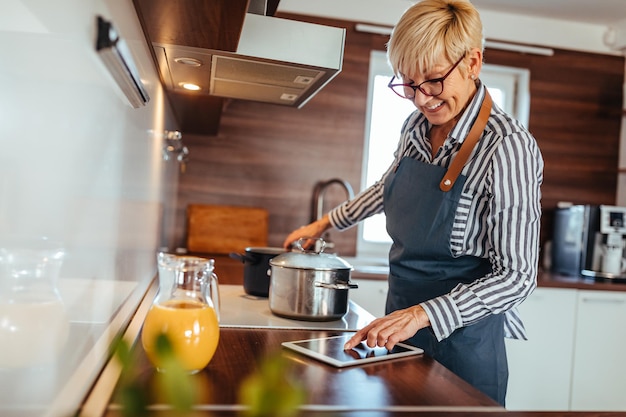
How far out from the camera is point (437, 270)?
1.48 metres

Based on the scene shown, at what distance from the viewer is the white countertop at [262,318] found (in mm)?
1394

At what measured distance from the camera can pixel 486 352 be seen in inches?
56.4

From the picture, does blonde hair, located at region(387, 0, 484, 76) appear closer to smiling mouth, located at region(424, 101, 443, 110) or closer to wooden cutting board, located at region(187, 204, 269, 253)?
smiling mouth, located at region(424, 101, 443, 110)

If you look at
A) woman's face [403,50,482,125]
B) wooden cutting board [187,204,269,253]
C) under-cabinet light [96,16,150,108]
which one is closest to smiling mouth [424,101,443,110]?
woman's face [403,50,482,125]

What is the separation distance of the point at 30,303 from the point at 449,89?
1.08m

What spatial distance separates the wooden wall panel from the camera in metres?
3.33

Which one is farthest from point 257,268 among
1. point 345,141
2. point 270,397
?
point 345,141

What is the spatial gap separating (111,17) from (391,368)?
707mm

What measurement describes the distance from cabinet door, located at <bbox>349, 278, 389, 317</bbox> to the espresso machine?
3.77 feet

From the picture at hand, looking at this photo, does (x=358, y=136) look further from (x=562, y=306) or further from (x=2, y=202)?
(x=2, y=202)

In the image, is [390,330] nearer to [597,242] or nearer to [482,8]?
[597,242]

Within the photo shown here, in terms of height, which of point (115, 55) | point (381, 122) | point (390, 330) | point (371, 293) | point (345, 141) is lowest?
point (371, 293)

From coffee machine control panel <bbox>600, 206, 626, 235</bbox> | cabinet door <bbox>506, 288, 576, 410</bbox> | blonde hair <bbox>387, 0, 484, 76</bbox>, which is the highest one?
blonde hair <bbox>387, 0, 484, 76</bbox>

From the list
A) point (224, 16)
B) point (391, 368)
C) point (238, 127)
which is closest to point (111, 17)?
point (224, 16)
